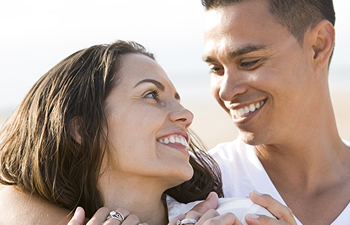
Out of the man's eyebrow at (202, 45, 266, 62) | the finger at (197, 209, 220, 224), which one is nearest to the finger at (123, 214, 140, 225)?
the finger at (197, 209, 220, 224)

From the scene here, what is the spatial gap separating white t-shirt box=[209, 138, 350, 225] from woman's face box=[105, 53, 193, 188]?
0.72 m

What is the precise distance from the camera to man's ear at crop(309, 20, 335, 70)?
10.9 ft

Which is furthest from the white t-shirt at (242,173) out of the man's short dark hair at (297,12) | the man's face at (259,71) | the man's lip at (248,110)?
the man's short dark hair at (297,12)

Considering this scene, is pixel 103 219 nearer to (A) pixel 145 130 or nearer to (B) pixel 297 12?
(A) pixel 145 130

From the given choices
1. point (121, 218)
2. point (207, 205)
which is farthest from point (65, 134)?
point (207, 205)

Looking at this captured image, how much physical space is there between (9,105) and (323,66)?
14.5 metres

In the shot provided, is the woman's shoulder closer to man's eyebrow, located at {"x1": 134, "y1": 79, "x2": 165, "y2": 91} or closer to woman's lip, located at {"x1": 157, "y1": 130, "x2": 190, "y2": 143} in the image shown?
woman's lip, located at {"x1": 157, "y1": 130, "x2": 190, "y2": 143}

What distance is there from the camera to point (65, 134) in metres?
2.66

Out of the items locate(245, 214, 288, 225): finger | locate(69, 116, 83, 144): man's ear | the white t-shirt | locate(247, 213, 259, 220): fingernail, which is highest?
locate(69, 116, 83, 144): man's ear

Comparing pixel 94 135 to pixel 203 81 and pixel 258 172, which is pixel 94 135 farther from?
pixel 203 81

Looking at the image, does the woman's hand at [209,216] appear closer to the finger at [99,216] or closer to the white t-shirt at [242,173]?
the finger at [99,216]

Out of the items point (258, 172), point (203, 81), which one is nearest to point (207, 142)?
point (258, 172)

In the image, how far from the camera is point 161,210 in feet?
9.35

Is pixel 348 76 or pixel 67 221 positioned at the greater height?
pixel 67 221
